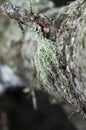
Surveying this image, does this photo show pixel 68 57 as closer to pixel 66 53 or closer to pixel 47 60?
pixel 66 53

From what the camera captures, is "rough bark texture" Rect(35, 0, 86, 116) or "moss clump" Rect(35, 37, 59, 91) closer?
"rough bark texture" Rect(35, 0, 86, 116)

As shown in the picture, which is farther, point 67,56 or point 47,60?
point 47,60

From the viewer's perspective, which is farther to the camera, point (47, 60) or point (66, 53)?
point (47, 60)

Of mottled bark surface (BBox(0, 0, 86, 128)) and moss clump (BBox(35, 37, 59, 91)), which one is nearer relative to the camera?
mottled bark surface (BBox(0, 0, 86, 128))

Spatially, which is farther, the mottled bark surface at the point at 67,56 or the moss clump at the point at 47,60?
the moss clump at the point at 47,60

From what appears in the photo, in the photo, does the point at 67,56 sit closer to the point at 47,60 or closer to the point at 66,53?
the point at 66,53

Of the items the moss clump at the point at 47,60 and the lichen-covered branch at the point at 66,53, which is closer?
the lichen-covered branch at the point at 66,53

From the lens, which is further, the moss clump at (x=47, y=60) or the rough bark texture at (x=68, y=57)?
the moss clump at (x=47, y=60)

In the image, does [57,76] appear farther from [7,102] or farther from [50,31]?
[7,102]

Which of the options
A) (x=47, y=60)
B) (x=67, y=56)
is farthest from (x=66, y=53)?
(x=47, y=60)

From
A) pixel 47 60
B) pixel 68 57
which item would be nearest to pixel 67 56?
pixel 68 57

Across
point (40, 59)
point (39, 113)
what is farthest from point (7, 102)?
point (40, 59)
